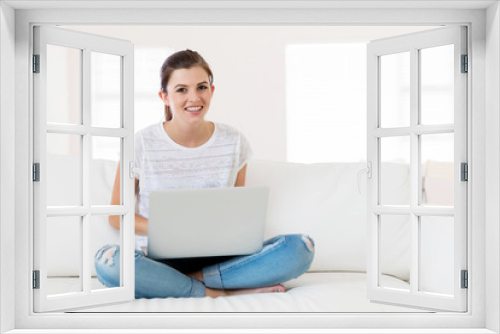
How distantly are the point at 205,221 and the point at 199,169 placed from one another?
66 cm

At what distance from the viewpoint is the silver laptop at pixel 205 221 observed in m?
3.10

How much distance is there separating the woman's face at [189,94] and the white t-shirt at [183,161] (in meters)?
0.15

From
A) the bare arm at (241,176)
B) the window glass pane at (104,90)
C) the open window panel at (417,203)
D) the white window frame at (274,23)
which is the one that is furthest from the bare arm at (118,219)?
the window glass pane at (104,90)

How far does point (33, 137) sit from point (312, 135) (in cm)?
415

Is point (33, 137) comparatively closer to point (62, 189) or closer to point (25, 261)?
point (25, 261)

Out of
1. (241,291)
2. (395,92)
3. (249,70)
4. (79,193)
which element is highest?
(249,70)

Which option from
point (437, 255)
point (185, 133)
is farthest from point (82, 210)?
point (437, 255)

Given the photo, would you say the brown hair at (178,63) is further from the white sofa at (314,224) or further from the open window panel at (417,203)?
the open window panel at (417,203)

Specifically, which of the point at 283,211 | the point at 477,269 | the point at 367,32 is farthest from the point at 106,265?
the point at 367,32

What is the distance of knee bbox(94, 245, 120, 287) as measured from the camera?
3131 millimetres

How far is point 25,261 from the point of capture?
2359mm

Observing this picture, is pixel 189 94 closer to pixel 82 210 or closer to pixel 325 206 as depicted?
pixel 325 206

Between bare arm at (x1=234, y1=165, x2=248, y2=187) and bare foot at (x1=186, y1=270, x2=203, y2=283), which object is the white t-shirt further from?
bare foot at (x1=186, y1=270, x2=203, y2=283)

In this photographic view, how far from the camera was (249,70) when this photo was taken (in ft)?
20.2
